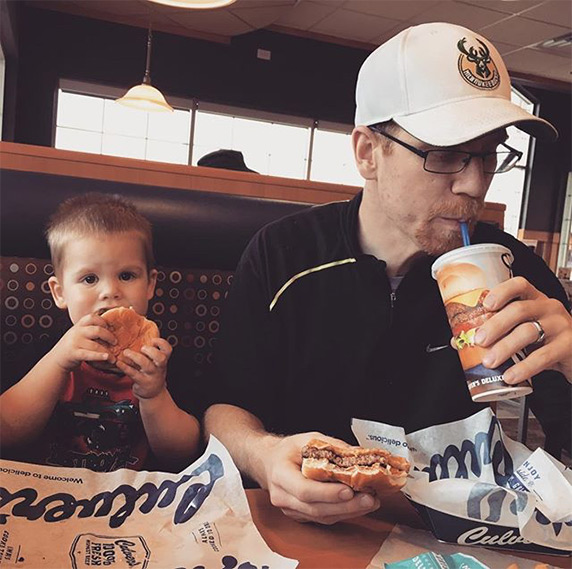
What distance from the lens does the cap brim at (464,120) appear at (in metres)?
1.06

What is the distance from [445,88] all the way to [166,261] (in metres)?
0.74

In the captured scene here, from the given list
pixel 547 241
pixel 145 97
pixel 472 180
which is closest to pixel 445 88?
pixel 472 180

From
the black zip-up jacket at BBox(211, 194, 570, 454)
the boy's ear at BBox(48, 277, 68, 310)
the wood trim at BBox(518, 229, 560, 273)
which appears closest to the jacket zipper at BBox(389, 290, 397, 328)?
the black zip-up jacket at BBox(211, 194, 570, 454)

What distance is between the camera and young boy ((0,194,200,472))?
1.05 m

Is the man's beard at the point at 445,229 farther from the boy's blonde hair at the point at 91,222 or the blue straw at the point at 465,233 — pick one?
the boy's blonde hair at the point at 91,222

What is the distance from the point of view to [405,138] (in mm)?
1188

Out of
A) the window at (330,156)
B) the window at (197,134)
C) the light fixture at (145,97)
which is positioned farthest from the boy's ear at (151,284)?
the window at (330,156)

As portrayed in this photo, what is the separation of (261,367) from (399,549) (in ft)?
1.83

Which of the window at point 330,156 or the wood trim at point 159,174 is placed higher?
the window at point 330,156

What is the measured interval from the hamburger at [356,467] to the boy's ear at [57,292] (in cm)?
67

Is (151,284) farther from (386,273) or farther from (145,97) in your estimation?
(145,97)

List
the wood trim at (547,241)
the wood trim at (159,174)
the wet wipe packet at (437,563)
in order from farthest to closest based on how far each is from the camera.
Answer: the wood trim at (547,241) < the wood trim at (159,174) < the wet wipe packet at (437,563)

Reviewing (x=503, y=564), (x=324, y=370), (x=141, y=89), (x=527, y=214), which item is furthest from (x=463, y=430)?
(x=527, y=214)

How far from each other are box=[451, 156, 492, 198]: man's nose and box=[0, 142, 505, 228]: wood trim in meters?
0.73
